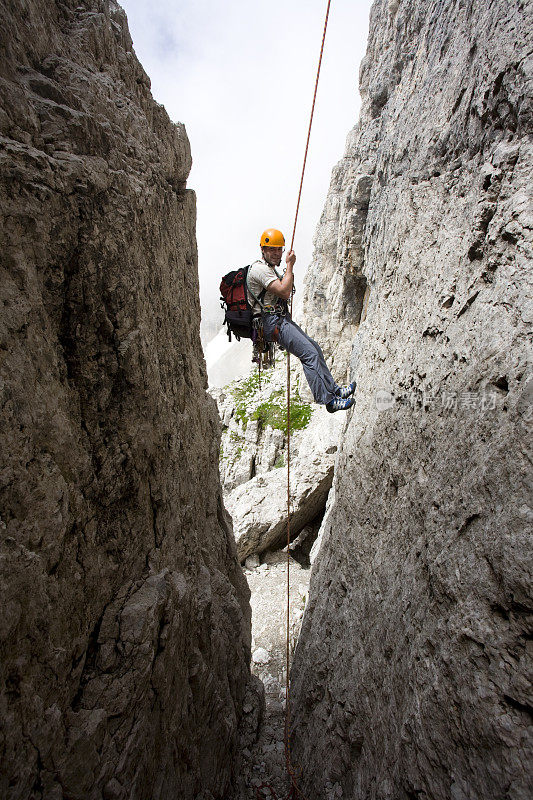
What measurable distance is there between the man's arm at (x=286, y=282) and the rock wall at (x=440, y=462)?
5.77 feet

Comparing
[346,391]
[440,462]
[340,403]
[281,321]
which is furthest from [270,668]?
[440,462]

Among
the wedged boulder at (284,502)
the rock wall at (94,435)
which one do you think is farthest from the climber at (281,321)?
the wedged boulder at (284,502)

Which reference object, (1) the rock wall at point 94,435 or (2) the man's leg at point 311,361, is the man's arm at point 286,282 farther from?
(1) the rock wall at point 94,435

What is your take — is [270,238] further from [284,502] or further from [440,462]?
[284,502]

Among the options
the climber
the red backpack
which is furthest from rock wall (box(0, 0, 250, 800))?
the climber

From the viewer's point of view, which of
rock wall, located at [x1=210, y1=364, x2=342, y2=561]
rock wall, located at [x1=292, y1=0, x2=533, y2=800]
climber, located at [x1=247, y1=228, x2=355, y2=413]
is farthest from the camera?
rock wall, located at [x1=210, y1=364, x2=342, y2=561]

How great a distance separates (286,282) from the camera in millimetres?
6941

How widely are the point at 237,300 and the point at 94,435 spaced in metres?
4.22

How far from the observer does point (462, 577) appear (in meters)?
3.55

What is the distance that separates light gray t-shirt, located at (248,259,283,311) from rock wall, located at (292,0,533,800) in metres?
2.03

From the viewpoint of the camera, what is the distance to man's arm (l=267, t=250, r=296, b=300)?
695 cm

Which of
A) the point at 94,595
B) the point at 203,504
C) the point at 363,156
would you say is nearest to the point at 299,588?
the point at 203,504

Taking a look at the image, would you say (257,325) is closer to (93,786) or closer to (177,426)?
(177,426)

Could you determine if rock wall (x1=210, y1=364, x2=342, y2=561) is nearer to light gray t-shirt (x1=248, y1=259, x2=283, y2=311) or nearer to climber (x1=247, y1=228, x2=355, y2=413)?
climber (x1=247, y1=228, x2=355, y2=413)
